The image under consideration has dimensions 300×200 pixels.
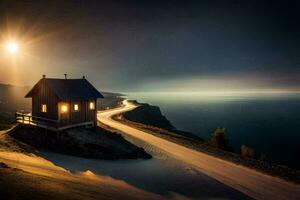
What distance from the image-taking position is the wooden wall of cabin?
29.3m

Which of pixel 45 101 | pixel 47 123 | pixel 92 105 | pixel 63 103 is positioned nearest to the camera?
pixel 63 103

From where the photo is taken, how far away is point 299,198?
51.2 ft

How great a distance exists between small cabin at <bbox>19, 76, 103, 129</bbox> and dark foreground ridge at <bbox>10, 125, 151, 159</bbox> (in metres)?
1.41

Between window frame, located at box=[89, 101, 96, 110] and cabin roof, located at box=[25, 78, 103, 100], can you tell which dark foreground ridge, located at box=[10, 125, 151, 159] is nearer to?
window frame, located at box=[89, 101, 96, 110]

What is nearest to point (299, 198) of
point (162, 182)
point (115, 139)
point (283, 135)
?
point (162, 182)

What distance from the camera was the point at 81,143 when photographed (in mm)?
26125

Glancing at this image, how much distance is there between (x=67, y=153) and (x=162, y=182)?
12.5 meters

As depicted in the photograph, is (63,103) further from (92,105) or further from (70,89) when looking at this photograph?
(92,105)

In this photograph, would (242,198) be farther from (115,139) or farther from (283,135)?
(283,135)

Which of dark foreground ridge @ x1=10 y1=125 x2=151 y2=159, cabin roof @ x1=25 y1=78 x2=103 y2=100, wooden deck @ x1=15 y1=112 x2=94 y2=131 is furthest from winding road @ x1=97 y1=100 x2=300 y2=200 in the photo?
cabin roof @ x1=25 y1=78 x2=103 y2=100

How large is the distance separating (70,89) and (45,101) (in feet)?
11.3

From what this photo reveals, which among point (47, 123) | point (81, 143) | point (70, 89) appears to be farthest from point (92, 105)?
point (81, 143)

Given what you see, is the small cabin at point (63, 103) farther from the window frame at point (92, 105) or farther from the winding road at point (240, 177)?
the winding road at point (240, 177)

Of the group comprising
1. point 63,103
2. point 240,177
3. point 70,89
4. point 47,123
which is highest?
point 70,89
